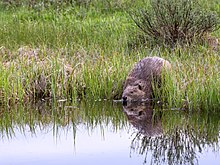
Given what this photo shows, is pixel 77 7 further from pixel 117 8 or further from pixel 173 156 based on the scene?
pixel 173 156

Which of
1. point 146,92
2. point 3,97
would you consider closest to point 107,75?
point 146,92

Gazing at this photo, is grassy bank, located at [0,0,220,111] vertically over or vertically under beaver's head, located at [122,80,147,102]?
over

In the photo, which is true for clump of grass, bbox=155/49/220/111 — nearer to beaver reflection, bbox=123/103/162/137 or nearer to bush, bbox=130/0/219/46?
beaver reflection, bbox=123/103/162/137

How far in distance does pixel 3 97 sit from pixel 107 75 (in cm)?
151

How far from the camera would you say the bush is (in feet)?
40.8

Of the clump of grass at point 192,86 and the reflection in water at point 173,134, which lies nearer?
the reflection in water at point 173,134

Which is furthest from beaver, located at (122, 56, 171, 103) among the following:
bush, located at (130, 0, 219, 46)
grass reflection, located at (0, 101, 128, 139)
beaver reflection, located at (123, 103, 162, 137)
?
bush, located at (130, 0, 219, 46)

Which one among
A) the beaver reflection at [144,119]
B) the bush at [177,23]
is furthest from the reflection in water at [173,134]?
the bush at [177,23]

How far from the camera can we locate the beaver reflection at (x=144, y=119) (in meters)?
7.91

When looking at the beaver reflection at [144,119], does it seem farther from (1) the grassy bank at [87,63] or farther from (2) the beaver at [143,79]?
(1) the grassy bank at [87,63]

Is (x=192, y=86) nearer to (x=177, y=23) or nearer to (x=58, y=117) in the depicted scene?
(x=58, y=117)

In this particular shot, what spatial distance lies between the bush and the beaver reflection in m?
3.28

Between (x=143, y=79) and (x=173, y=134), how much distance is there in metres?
2.27

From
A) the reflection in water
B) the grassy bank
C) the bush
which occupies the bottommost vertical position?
the reflection in water
